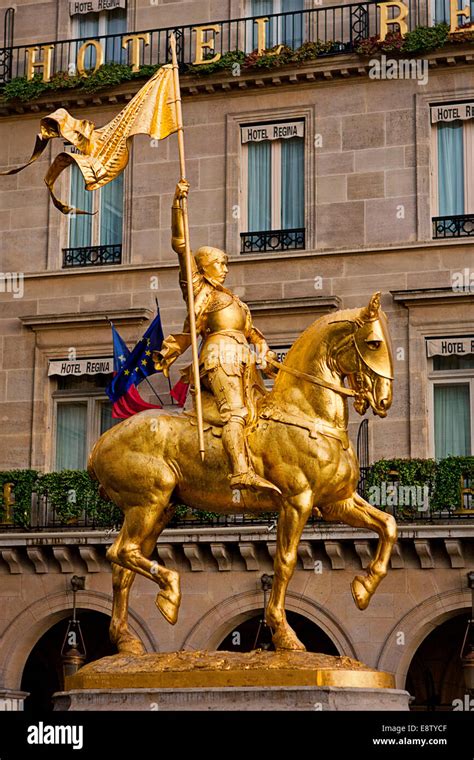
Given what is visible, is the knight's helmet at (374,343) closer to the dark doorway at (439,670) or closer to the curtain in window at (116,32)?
the dark doorway at (439,670)

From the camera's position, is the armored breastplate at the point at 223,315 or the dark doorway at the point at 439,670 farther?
the dark doorway at the point at 439,670

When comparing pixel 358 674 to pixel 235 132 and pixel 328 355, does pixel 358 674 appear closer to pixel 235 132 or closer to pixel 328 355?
pixel 328 355

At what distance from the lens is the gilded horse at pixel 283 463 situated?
1298 cm

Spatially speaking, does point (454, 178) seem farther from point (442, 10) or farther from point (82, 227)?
point (82, 227)

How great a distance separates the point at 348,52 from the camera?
2705 centimetres

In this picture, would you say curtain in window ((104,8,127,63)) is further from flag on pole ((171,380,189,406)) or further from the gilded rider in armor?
the gilded rider in armor

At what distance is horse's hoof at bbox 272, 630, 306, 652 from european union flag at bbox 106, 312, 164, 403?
1293 centimetres

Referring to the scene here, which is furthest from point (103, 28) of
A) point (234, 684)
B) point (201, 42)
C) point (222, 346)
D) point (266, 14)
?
point (234, 684)

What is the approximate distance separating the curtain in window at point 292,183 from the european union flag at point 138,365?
328 cm

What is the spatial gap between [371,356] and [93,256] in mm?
15791

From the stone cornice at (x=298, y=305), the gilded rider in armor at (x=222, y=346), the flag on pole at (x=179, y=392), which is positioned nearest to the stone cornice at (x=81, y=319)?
the stone cornice at (x=298, y=305)

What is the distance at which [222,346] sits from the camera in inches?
528

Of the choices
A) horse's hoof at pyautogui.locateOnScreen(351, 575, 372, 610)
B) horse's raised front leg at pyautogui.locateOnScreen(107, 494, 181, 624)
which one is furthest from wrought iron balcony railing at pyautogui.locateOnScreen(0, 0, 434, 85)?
horse's hoof at pyautogui.locateOnScreen(351, 575, 372, 610)
